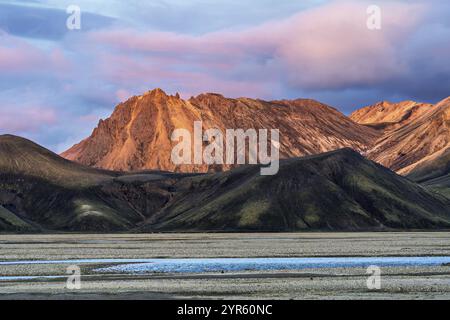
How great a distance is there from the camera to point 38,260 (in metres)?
102

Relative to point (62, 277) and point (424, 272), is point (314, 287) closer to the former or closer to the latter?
point (424, 272)

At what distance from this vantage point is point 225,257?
340 feet

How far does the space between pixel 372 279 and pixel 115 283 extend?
856 inches
